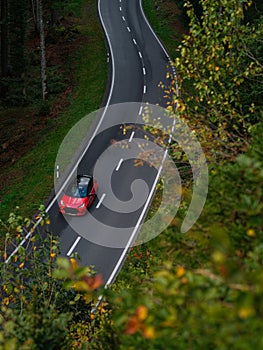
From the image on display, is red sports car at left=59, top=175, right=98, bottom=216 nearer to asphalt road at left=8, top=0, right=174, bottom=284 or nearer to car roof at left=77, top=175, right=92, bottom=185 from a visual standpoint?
car roof at left=77, top=175, right=92, bottom=185

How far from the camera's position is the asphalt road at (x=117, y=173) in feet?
62.4

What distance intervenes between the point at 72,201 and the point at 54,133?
841 cm

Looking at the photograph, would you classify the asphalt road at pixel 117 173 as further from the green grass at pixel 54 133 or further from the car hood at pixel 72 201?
the green grass at pixel 54 133

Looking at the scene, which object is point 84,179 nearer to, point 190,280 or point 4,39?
point 4,39

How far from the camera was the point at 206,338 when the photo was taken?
124 inches

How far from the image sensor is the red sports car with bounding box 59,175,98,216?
67.7 ft

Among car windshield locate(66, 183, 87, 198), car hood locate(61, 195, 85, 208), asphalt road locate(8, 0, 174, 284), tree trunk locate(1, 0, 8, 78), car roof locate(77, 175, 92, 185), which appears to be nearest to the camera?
asphalt road locate(8, 0, 174, 284)

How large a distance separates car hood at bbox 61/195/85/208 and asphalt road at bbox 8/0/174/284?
0.72 m

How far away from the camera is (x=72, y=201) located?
20.8 m

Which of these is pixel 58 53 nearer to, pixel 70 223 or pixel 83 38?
pixel 83 38

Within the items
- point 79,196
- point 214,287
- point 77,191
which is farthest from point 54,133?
point 214,287

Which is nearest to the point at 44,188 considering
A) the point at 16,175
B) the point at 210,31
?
the point at 16,175

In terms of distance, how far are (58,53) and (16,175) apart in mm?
17513

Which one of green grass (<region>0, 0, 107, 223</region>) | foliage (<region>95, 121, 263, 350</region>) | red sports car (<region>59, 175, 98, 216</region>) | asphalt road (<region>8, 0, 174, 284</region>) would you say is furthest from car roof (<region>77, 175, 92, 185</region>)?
foliage (<region>95, 121, 263, 350</region>)
